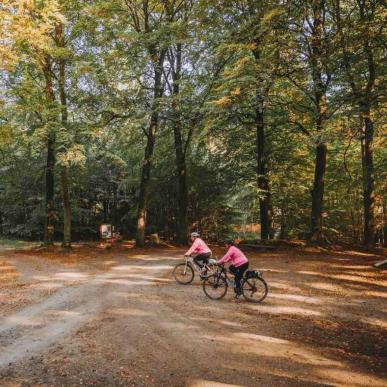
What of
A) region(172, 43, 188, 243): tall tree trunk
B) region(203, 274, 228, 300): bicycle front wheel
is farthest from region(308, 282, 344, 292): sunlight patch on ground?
region(172, 43, 188, 243): tall tree trunk

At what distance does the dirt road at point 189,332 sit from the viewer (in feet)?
23.3

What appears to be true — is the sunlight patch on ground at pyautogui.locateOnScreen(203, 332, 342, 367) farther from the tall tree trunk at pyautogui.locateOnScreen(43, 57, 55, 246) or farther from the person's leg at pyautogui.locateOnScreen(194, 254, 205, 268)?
the tall tree trunk at pyautogui.locateOnScreen(43, 57, 55, 246)

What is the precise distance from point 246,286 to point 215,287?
1.05m

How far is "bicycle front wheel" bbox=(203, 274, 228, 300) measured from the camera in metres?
12.4

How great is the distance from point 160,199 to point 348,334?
2306cm

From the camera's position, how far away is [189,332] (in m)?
9.11

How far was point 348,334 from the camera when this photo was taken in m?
9.41

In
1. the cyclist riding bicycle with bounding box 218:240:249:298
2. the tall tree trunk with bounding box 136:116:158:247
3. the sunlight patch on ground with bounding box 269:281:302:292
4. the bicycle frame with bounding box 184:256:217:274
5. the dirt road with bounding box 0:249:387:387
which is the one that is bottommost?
the dirt road with bounding box 0:249:387:387

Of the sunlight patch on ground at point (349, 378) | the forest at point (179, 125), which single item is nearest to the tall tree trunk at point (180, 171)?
the forest at point (179, 125)

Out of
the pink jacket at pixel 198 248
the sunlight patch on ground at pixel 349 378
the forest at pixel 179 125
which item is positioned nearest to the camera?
the sunlight patch on ground at pixel 349 378

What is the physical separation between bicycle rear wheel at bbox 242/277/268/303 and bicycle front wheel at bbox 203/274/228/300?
0.63 meters

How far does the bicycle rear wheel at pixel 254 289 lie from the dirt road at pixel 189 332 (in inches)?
11.9

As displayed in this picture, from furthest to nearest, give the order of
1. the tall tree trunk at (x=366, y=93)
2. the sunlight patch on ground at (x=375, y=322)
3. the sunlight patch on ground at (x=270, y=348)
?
the tall tree trunk at (x=366, y=93) → the sunlight patch on ground at (x=375, y=322) → the sunlight patch on ground at (x=270, y=348)

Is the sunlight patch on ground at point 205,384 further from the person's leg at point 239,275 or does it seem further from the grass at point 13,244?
the grass at point 13,244
